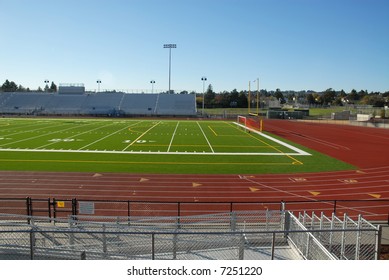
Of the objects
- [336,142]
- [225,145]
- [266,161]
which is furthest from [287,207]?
[336,142]

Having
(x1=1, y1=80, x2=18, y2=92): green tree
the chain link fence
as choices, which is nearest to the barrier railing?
the chain link fence

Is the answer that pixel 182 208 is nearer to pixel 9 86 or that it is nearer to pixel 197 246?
pixel 197 246

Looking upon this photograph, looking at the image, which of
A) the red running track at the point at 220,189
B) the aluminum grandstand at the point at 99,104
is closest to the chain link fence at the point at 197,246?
the red running track at the point at 220,189

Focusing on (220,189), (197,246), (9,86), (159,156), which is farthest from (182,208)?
(9,86)

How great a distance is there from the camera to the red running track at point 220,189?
14.7 m

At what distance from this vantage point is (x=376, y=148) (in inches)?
1258

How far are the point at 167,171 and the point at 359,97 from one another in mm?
197867

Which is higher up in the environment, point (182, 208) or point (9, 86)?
point (9, 86)

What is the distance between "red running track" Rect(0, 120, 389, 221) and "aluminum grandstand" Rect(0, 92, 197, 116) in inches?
2673

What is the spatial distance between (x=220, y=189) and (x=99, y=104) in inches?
3327

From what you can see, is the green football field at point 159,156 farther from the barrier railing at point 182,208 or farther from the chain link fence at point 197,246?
the chain link fence at point 197,246

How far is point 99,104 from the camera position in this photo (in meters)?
95.7
